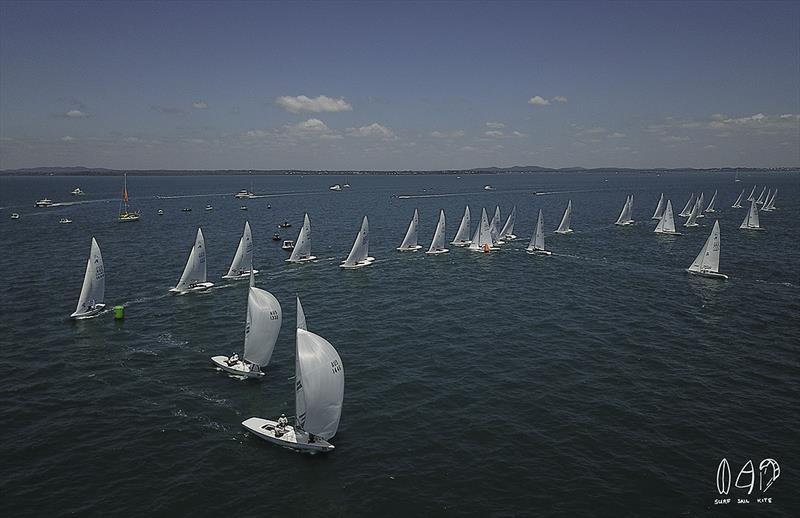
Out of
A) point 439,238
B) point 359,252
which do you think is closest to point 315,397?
point 359,252

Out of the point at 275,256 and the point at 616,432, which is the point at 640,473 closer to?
the point at 616,432

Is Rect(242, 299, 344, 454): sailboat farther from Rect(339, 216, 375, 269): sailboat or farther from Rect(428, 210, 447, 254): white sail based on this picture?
Rect(428, 210, 447, 254): white sail

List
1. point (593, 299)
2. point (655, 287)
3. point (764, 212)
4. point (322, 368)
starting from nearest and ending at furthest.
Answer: point (322, 368), point (593, 299), point (655, 287), point (764, 212)

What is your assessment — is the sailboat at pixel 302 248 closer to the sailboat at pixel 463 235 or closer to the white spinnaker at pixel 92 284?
the sailboat at pixel 463 235

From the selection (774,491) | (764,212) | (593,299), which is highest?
(764,212)

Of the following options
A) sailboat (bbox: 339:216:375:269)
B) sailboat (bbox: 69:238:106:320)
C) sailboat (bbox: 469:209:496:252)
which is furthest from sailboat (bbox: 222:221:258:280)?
sailboat (bbox: 469:209:496:252)

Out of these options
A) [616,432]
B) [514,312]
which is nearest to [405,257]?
[514,312]

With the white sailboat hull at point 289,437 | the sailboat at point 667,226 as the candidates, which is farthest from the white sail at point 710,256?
the white sailboat hull at point 289,437
